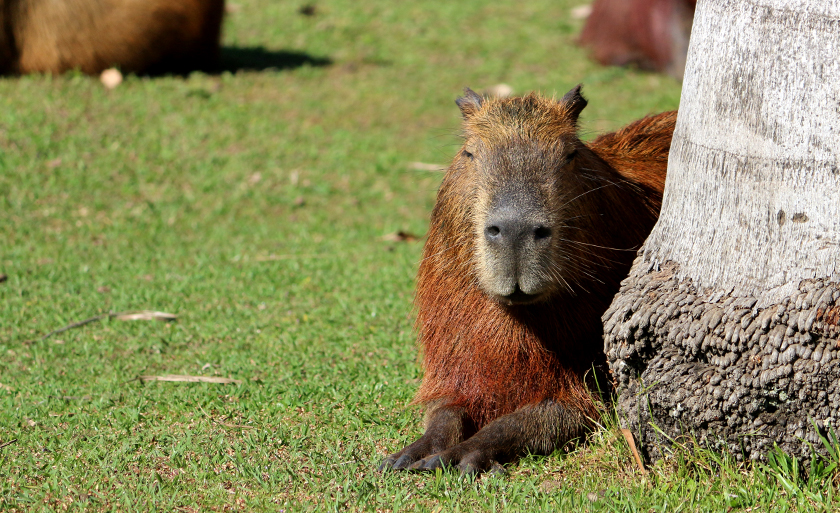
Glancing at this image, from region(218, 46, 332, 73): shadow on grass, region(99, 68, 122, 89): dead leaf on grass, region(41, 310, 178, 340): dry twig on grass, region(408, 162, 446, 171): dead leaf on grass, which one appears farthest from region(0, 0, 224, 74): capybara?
region(41, 310, 178, 340): dry twig on grass

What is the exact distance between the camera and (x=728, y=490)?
106 inches

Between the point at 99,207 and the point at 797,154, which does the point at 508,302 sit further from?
the point at 99,207

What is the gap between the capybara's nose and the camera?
2.70 m

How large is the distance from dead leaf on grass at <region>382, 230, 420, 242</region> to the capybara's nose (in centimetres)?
310

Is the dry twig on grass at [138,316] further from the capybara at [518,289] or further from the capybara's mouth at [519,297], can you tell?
the capybara's mouth at [519,297]

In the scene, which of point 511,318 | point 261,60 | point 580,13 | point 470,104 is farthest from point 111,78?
point 511,318

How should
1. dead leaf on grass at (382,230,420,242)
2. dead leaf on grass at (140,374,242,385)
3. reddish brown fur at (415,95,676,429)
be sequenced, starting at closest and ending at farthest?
reddish brown fur at (415,95,676,429)
dead leaf on grass at (140,374,242,385)
dead leaf on grass at (382,230,420,242)

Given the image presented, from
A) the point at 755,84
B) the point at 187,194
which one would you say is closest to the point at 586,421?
the point at 755,84

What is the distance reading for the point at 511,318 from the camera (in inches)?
123

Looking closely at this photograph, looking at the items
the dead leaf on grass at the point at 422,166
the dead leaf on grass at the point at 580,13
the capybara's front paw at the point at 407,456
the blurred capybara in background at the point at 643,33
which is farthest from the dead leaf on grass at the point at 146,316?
the dead leaf on grass at the point at 580,13

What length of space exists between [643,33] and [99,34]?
A: 483 centimetres

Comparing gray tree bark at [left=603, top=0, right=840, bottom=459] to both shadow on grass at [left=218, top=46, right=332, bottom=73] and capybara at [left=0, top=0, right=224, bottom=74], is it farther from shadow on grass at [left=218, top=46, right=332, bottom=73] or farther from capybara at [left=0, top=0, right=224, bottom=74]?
shadow on grass at [left=218, top=46, right=332, bottom=73]

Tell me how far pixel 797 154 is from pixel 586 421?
120 centimetres

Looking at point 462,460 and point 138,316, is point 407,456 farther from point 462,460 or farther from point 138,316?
point 138,316
